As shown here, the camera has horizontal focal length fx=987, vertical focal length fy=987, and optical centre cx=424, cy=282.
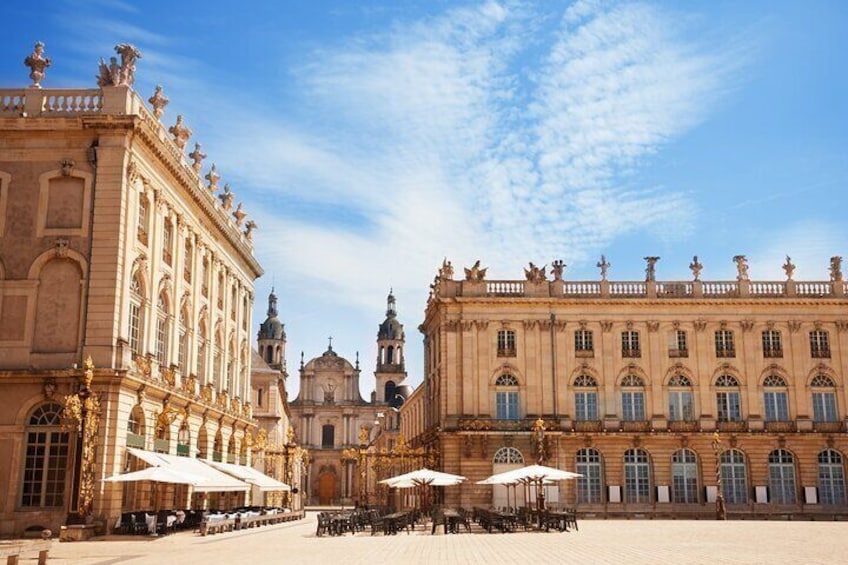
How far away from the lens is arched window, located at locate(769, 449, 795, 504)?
194 ft

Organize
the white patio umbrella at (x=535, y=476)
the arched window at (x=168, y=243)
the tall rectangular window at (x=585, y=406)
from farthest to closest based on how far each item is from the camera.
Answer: the tall rectangular window at (x=585, y=406) → the white patio umbrella at (x=535, y=476) → the arched window at (x=168, y=243)

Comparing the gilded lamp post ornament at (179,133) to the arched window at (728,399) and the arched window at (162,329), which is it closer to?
the arched window at (162,329)

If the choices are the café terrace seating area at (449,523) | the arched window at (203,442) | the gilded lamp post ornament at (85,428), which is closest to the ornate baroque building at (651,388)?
the arched window at (203,442)

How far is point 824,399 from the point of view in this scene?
200ft

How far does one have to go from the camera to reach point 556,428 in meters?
59.4

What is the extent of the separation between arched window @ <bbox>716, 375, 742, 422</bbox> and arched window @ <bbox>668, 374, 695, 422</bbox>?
1.70 meters

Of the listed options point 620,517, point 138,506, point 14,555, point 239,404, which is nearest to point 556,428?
point 620,517

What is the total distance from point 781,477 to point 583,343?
1423 centimetres

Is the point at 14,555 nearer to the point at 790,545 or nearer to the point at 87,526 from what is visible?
the point at 87,526

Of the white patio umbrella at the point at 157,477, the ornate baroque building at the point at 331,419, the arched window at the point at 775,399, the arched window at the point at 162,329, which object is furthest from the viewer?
the ornate baroque building at the point at 331,419

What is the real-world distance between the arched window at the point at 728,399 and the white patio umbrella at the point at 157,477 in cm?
3701

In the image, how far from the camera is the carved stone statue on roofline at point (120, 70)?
120 feet

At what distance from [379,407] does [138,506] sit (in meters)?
83.1

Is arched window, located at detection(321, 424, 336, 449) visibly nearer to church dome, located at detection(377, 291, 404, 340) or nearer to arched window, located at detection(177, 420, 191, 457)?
church dome, located at detection(377, 291, 404, 340)
